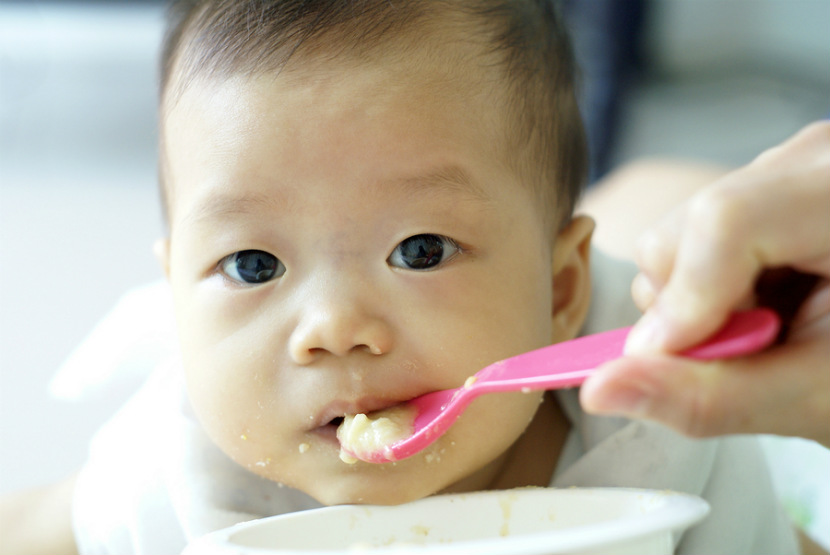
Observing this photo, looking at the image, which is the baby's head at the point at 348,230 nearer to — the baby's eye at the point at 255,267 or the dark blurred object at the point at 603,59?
the baby's eye at the point at 255,267

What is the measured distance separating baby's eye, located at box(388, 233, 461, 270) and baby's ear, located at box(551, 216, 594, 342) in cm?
19

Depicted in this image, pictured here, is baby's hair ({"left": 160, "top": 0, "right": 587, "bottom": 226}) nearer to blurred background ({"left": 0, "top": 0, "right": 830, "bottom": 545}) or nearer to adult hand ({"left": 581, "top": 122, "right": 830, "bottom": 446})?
adult hand ({"left": 581, "top": 122, "right": 830, "bottom": 446})

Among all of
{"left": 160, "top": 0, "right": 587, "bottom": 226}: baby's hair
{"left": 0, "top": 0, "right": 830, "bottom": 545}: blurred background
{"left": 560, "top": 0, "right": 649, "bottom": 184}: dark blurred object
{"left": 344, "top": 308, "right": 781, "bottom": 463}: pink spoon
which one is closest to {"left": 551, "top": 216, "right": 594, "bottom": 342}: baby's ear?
{"left": 160, "top": 0, "right": 587, "bottom": 226}: baby's hair

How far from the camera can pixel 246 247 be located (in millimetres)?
Answer: 785

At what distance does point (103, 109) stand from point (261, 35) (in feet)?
7.08

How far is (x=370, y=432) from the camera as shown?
2.35 ft

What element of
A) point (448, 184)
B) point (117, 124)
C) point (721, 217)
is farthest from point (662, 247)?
point (117, 124)

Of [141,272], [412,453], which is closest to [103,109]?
[141,272]

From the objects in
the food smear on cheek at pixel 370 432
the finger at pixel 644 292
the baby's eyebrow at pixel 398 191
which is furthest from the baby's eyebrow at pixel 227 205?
the finger at pixel 644 292

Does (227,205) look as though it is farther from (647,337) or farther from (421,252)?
(647,337)

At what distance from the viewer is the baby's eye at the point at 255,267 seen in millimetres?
793

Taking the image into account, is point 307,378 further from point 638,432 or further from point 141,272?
point 141,272

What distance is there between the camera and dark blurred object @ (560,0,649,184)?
2.36 metres

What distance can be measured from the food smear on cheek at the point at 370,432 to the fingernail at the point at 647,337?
0.78 ft
